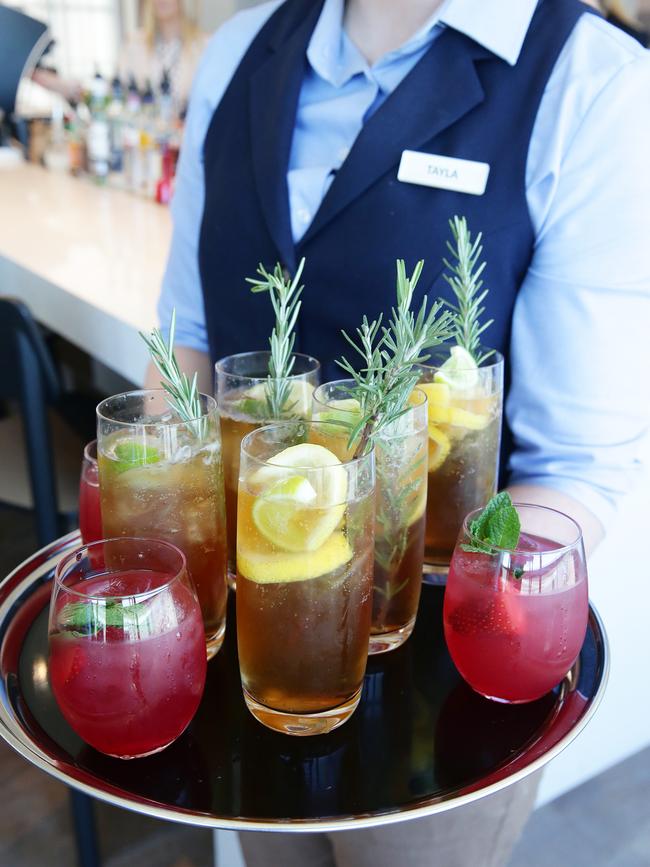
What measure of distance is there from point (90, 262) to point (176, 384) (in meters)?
1.52

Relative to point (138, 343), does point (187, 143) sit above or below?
above

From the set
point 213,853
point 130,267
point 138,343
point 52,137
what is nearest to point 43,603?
point 138,343

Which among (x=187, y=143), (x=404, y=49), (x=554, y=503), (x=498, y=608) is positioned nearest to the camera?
(x=498, y=608)

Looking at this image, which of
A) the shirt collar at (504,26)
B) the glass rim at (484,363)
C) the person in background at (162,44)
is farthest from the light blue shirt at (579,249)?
the person in background at (162,44)

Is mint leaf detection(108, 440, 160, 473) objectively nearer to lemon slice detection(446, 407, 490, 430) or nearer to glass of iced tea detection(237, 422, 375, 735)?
glass of iced tea detection(237, 422, 375, 735)

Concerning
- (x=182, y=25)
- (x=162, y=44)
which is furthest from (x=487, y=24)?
(x=162, y=44)

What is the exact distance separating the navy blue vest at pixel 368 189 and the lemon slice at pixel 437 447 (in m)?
0.31

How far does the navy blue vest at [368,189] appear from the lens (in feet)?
3.29

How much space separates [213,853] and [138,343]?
0.97m

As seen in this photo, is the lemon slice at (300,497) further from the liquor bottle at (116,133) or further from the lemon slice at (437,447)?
the liquor bottle at (116,133)

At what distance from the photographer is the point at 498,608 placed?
0.67 metres

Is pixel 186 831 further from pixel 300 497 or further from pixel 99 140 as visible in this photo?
pixel 99 140

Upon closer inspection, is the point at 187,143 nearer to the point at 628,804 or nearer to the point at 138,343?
the point at 138,343

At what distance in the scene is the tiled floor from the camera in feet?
5.32
